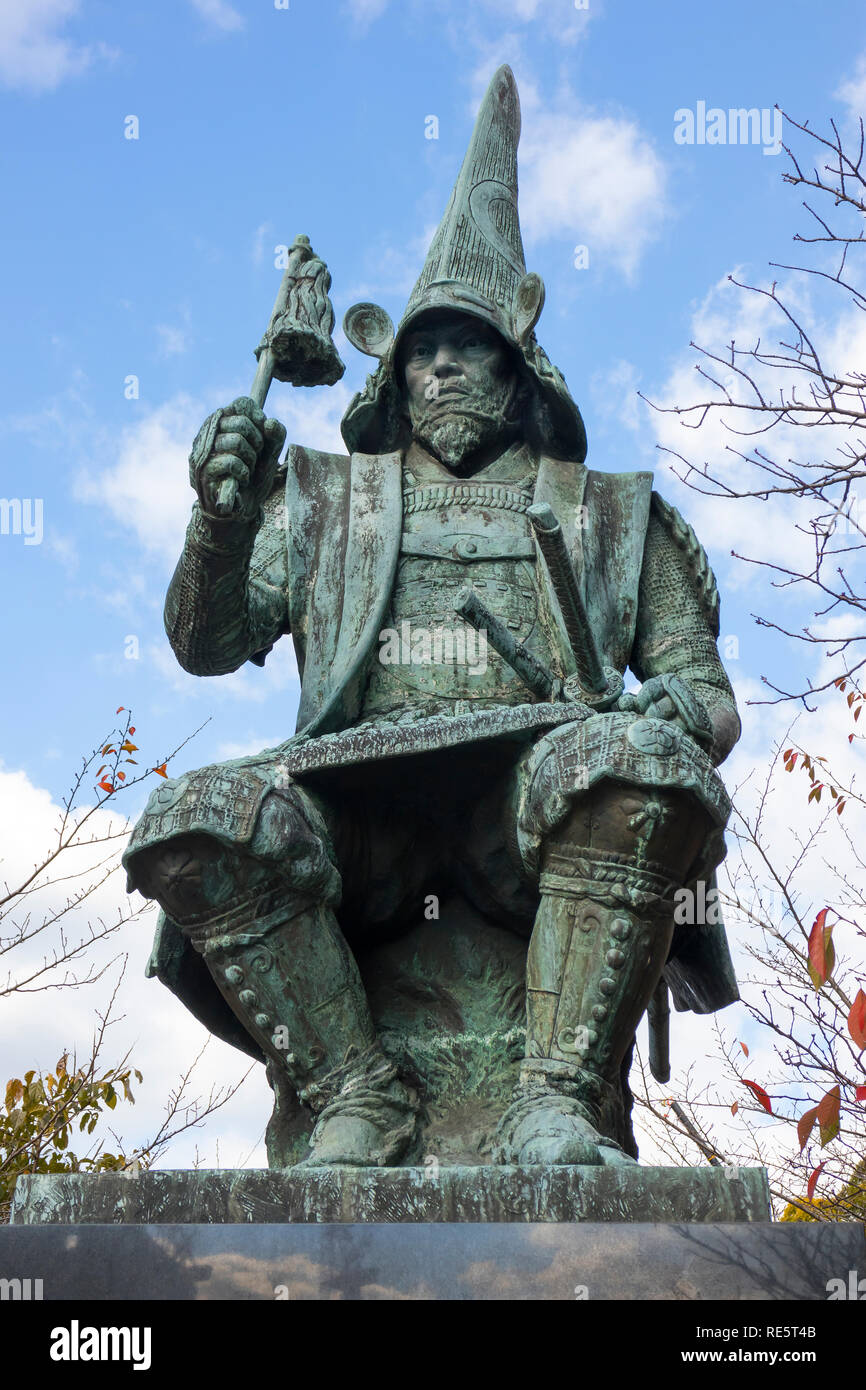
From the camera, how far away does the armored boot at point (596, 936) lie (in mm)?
4043

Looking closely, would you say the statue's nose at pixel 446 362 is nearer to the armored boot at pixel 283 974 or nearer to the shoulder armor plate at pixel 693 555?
the shoulder armor plate at pixel 693 555

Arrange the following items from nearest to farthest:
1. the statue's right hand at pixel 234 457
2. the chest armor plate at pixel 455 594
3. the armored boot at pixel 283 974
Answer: the armored boot at pixel 283 974 < the statue's right hand at pixel 234 457 < the chest armor plate at pixel 455 594

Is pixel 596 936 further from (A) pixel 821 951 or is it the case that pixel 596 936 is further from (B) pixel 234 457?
(B) pixel 234 457

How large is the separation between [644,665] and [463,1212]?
2256 millimetres

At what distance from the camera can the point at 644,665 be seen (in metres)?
5.31

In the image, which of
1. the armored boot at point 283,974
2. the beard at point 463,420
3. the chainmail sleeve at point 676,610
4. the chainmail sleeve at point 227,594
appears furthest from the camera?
the beard at point 463,420

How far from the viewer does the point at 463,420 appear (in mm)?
5434

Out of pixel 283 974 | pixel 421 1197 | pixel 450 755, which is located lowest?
pixel 421 1197

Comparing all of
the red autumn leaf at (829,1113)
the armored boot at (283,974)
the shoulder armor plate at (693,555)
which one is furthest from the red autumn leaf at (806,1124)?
the shoulder armor plate at (693,555)

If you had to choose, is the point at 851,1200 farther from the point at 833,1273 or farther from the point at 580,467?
the point at 833,1273

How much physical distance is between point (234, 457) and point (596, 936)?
1.63 metres

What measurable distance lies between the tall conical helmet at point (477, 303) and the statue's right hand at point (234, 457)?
1084 millimetres

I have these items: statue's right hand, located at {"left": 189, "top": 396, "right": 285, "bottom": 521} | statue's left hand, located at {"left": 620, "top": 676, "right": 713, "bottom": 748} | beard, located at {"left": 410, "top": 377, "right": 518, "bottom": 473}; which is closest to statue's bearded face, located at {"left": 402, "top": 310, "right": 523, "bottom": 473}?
beard, located at {"left": 410, "top": 377, "right": 518, "bottom": 473}

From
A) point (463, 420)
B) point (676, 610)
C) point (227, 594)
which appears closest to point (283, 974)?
point (227, 594)
